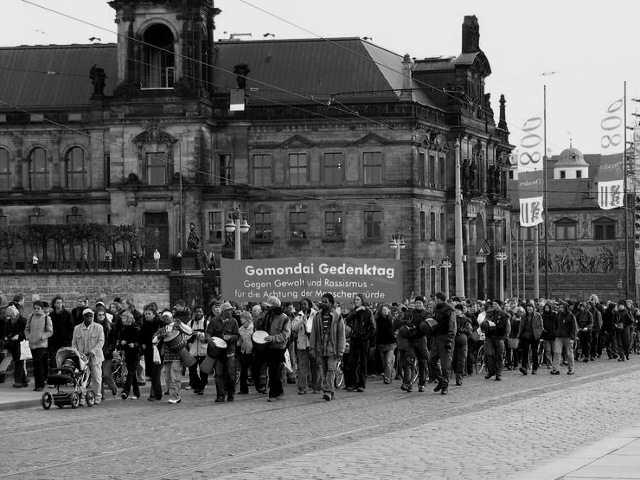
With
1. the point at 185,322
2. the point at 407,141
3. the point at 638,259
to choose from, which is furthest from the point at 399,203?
the point at 185,322

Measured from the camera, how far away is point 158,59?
74.9m

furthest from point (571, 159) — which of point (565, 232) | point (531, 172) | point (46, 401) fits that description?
point (46, 401)

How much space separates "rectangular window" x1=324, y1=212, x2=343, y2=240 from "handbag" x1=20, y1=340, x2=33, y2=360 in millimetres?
48462

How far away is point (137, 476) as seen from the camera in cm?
1573

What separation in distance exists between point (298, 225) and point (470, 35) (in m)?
18.1

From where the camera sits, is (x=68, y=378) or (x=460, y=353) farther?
(x=460, y=353)

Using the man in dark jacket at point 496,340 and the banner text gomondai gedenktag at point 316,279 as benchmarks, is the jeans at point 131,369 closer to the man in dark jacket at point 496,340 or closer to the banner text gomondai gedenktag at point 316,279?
the banner text gomondai gedenktag at point 316,279

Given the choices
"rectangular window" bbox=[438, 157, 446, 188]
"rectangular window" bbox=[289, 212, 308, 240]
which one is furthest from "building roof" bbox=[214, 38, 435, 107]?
"rectangular window" bbox=[289, 212, 308, 240]

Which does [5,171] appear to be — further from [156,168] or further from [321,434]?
[321,434]

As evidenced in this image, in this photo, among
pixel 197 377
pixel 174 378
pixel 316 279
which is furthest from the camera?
pixel 316 279

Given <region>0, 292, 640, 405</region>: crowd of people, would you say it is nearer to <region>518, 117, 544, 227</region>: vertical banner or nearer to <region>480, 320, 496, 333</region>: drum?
<region>480, 320, 496, 333</region>: drum

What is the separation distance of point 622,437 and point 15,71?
69.1 m

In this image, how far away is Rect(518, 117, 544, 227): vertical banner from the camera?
197 feet

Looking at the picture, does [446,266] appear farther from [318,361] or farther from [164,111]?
[318,361]
